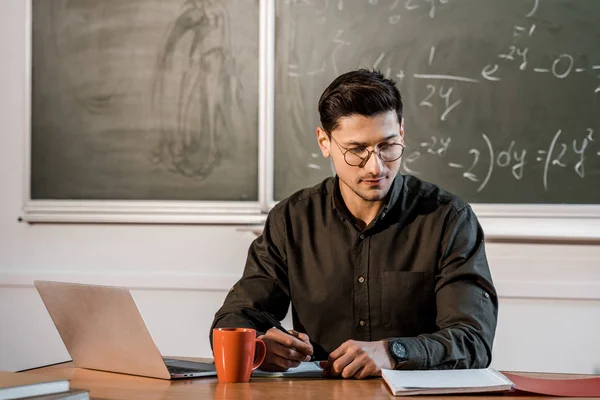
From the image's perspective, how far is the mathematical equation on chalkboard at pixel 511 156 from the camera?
2.83 m

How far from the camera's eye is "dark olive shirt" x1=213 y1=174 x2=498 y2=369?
2.00m

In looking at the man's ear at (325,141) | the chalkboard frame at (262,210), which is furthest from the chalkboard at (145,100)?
the man's ear at (325,141)

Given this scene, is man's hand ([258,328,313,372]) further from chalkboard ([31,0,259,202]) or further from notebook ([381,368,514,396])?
chalkboard ([31,0,259,202])

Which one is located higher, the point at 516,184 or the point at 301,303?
the point at 516,184

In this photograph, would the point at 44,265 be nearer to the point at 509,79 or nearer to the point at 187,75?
the point at 187,75

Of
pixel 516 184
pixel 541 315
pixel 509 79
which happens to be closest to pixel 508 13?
pixel 509 79

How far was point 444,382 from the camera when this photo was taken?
145cm

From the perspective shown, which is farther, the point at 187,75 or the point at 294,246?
the point at 187,75

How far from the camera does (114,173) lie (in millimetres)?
3141

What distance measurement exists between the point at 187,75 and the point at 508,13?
1187 mm

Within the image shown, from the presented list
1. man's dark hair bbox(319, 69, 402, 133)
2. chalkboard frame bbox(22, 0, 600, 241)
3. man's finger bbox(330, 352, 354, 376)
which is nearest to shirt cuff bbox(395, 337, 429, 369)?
man's finger bbox(330, 352, 354, 376)

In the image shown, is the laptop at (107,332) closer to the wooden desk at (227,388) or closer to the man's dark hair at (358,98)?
the wooden desk at (227,388)

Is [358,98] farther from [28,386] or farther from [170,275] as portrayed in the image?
[170,275]

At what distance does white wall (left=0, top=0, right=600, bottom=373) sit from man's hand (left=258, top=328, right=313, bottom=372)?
134cm
